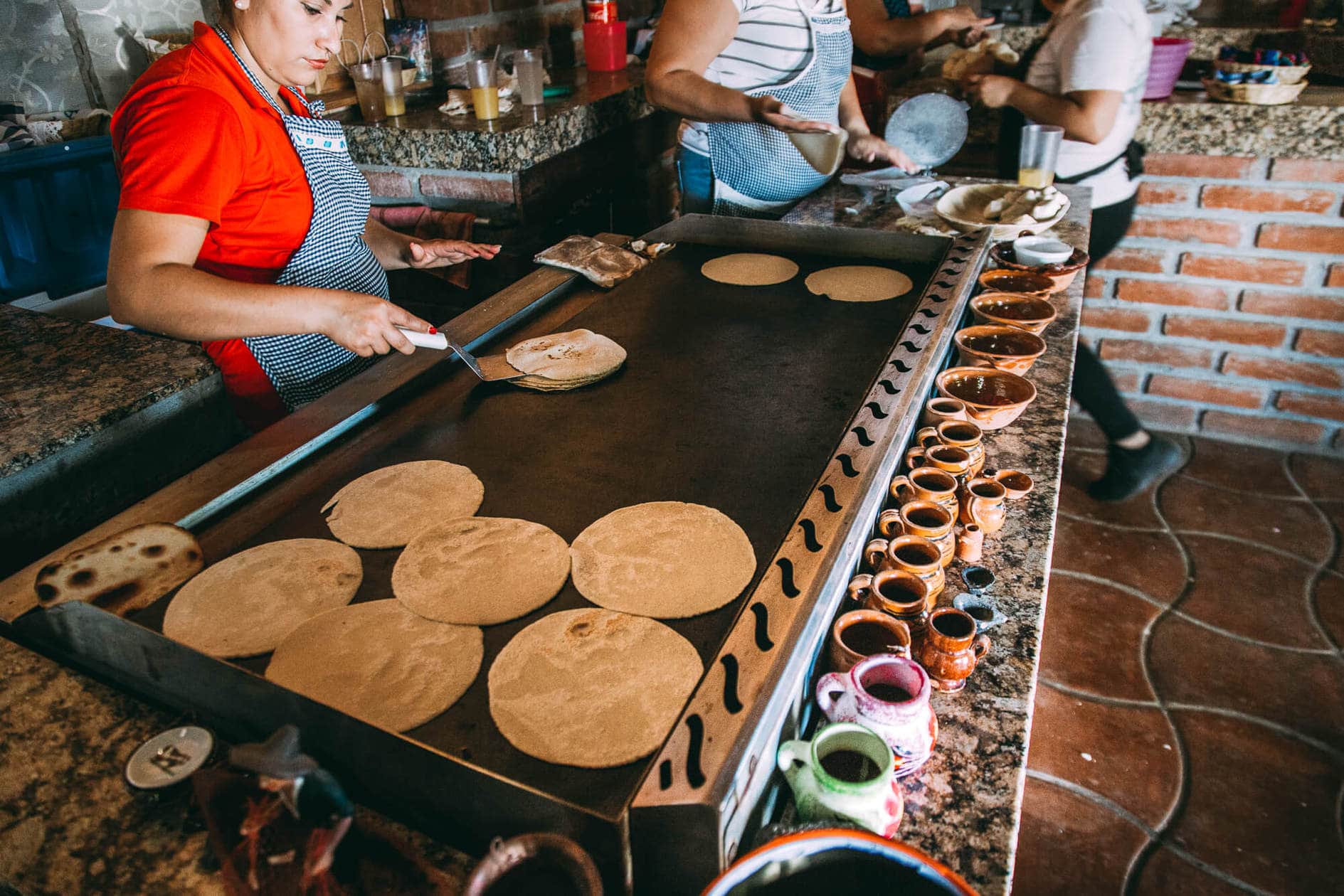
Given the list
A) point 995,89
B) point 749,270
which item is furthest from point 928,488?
point 995,89

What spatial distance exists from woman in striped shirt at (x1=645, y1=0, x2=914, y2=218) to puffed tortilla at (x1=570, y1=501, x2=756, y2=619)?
1245 millimetres

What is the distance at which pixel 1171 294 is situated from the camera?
10.7 feet

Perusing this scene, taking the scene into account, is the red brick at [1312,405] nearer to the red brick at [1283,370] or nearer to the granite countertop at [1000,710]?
the red brick at [1283,370]

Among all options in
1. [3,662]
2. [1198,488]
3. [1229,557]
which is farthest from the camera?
[1198,488]

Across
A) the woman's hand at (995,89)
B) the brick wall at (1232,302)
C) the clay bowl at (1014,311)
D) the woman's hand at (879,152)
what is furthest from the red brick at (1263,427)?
the clay bowl at (1014,311)

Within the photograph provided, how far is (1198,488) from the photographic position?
306 centimetres

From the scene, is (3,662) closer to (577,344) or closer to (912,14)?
(577,344)

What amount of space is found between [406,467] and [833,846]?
898 millimetres

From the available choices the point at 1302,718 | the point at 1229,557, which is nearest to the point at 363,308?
the point at 1302,718

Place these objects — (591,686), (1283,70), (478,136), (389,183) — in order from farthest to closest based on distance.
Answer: (1283,70), (389,183), (478,136), (591,686)

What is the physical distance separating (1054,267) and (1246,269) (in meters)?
1.64

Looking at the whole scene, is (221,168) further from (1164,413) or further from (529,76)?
(1164,413)

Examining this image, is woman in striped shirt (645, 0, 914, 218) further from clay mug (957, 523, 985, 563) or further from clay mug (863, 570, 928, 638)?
clay mug (863, 570, 928, 638)

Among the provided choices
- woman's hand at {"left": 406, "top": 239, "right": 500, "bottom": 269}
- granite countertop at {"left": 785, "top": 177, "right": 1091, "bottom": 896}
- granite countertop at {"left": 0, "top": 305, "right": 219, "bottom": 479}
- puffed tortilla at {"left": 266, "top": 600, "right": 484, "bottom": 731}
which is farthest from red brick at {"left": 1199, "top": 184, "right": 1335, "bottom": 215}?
granite countertop at {"left": 0, "top": 305, "right": 219, "bottom": 479}
